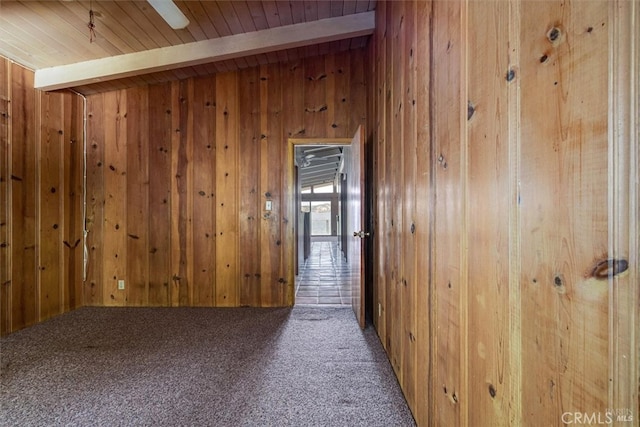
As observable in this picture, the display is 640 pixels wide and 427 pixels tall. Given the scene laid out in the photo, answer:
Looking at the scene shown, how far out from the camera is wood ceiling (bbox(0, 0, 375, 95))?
2.23m

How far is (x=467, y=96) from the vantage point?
976 mm

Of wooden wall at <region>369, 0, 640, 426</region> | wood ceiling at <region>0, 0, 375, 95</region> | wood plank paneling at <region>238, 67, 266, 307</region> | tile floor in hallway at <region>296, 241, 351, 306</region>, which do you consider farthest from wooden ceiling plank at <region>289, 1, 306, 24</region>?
tile floor in hallway at <region>296, 241, 351, 306</region>

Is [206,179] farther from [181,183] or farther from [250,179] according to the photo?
[250,179]

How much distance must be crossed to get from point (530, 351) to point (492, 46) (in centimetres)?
81

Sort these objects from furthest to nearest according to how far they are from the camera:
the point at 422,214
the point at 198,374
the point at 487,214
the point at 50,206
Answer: the point at 50,206 → the point at 198,374 → the point at 422,214 → the point at 487,214

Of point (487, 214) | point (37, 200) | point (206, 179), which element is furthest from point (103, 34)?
point (487, 214)

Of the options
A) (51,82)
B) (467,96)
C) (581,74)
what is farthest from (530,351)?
(51,82)

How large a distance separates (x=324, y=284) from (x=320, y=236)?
9.00 m

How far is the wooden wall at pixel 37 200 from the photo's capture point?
268cm

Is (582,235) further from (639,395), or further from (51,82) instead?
(51,82)

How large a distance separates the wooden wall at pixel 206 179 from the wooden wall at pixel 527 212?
2.08 meters

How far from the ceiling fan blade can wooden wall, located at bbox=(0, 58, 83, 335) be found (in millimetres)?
1852

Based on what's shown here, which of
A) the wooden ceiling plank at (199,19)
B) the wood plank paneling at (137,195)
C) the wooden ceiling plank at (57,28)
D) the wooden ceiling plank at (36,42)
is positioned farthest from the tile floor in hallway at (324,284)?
the wooden ceiling plank at (36,42)

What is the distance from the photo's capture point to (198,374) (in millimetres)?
1945
